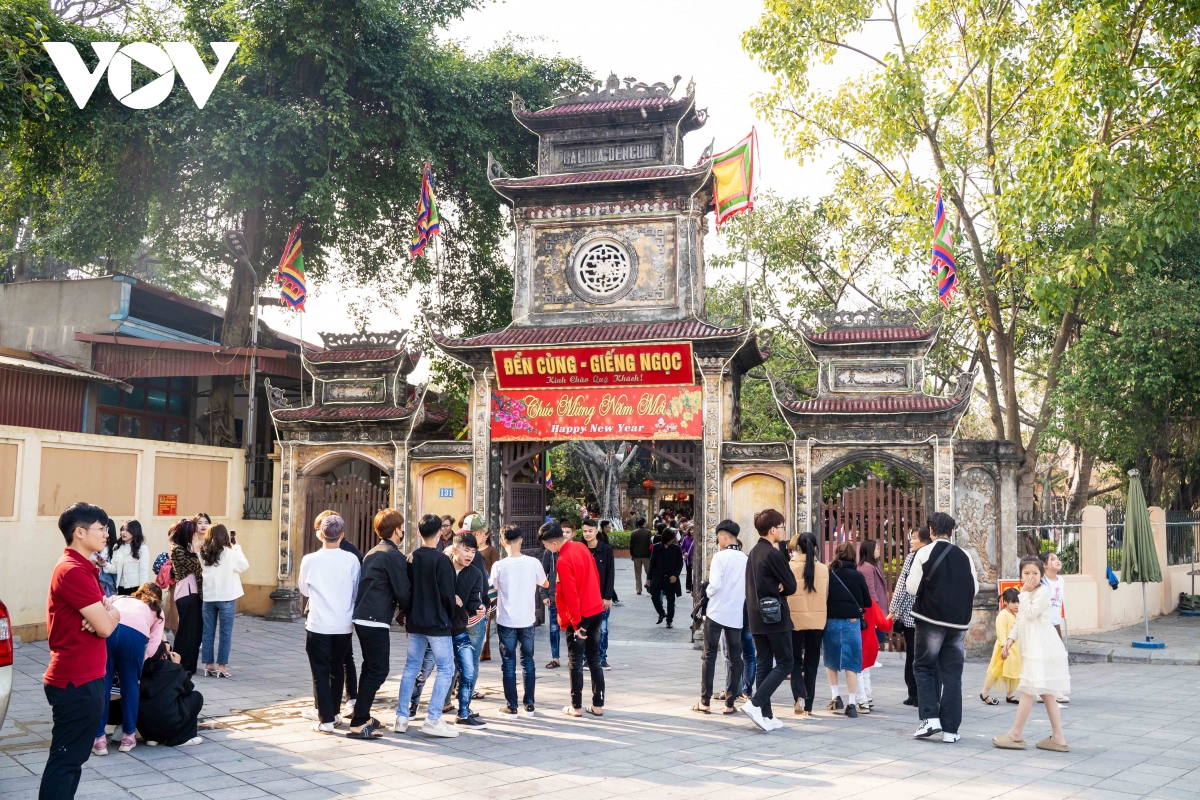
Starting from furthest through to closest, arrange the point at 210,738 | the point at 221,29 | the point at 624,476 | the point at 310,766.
A: the point at 624,476
the point at 221,29
the point at 210,738
the point at 310,766

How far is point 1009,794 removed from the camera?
6086 millimetres

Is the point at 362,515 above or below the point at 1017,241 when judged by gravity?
below

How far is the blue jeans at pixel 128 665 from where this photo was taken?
23.0 ft

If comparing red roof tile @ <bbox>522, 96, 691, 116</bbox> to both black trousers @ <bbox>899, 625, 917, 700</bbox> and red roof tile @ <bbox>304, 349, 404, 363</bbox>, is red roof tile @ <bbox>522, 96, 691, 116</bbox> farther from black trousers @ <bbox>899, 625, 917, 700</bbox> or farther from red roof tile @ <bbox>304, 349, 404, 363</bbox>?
black trousers @ <bbox>899, 625, 917, 700</bbox>

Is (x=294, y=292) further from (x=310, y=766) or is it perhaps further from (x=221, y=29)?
(x=310, y=766)

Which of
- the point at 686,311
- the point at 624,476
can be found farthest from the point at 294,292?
the point at 624,476

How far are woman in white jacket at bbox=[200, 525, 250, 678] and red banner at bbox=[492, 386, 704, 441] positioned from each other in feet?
20.1

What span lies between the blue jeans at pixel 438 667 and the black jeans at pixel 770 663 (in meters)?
2.60

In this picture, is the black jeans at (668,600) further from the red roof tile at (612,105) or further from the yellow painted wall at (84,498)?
the red roof tile at (612,105)

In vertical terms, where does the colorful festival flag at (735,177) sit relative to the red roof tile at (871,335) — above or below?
above

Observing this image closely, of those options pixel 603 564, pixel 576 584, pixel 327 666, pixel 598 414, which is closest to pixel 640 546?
pixel 598 414

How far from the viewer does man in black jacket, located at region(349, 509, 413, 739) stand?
7.52 m

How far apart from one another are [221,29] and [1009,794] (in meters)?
20.9

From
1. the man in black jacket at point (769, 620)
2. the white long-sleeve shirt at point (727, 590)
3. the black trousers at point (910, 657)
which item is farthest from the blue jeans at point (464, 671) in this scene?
the black trousers at point (910, 657)
